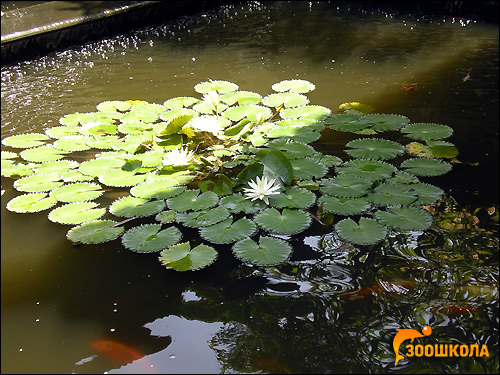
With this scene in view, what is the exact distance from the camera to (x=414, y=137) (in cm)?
235

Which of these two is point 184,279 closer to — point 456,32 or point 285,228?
point 285,228

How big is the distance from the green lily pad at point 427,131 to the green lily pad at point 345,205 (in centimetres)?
61

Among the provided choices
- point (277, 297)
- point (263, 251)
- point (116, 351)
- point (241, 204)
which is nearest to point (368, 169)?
point (241, 204)

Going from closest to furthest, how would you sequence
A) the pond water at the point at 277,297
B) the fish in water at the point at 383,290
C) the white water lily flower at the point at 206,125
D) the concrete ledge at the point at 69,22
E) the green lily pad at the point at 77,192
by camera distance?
the pond water at the point at 277,297
the fish in water at the point at 383,290
the green lily pad at the point at 77,192
the white water lily flower at the point at 206,125
the concrete ledge at the point at 69,22

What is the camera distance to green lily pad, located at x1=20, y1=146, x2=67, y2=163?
2.26 m

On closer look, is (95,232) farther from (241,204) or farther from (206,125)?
(206,125)

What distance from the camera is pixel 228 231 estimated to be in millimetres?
1778

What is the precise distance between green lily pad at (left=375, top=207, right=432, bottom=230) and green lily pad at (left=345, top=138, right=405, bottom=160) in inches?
15.0

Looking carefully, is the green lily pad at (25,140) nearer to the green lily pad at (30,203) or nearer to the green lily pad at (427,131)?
the green lily pad at (30,203)

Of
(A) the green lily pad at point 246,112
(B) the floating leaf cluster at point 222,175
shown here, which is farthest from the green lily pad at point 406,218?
(A) the green lily pad at point 246,112

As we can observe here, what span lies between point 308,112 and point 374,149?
46 cm

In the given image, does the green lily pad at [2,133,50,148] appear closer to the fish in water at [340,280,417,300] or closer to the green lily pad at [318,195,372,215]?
the green lily pad at [318,195,372,215]

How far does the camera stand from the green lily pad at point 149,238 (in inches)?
68.2

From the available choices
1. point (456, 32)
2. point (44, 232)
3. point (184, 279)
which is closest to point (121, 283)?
point (184, 279)
